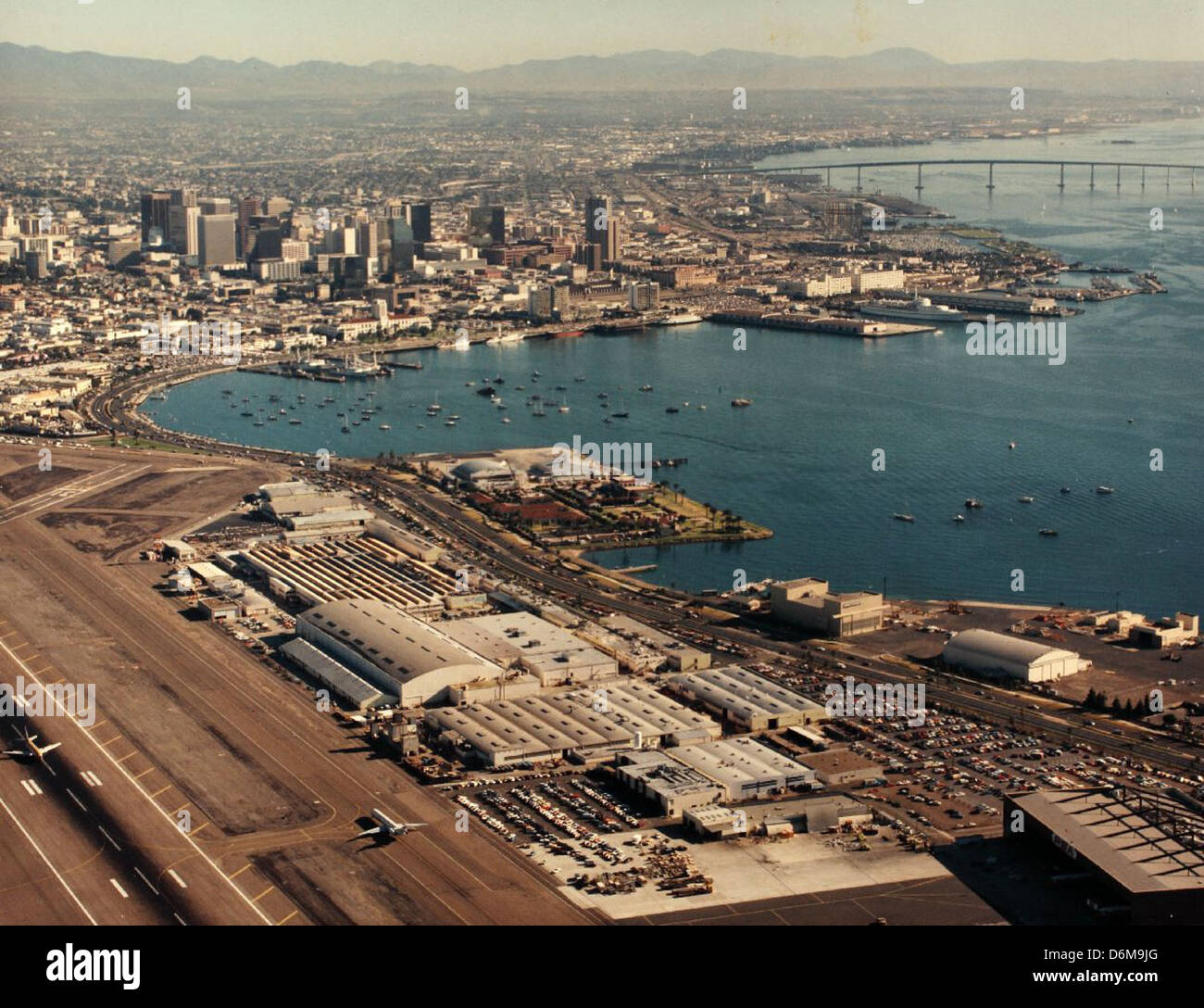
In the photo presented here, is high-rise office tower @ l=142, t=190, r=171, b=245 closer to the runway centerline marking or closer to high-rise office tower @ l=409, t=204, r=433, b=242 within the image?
high-rise office tower @ l=409, t=204, r=433, b=242

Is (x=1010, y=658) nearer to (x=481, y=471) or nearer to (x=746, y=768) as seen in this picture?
(x=746, y=768)

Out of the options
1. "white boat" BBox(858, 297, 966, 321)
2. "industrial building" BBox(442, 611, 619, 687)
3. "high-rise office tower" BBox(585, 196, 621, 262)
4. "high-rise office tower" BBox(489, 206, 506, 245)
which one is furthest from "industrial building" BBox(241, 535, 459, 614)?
"high-rise office tower" BBox(489, 206, 506, 245)

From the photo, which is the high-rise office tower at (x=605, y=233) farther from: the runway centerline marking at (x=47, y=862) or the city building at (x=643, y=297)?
the runway centerline marking at (x=47, y=862)

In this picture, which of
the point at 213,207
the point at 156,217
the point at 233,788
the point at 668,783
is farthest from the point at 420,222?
the point at 668,783

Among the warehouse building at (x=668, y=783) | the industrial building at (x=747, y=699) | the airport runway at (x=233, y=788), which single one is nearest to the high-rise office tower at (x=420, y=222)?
the airport runway at (x=233, y=788)
